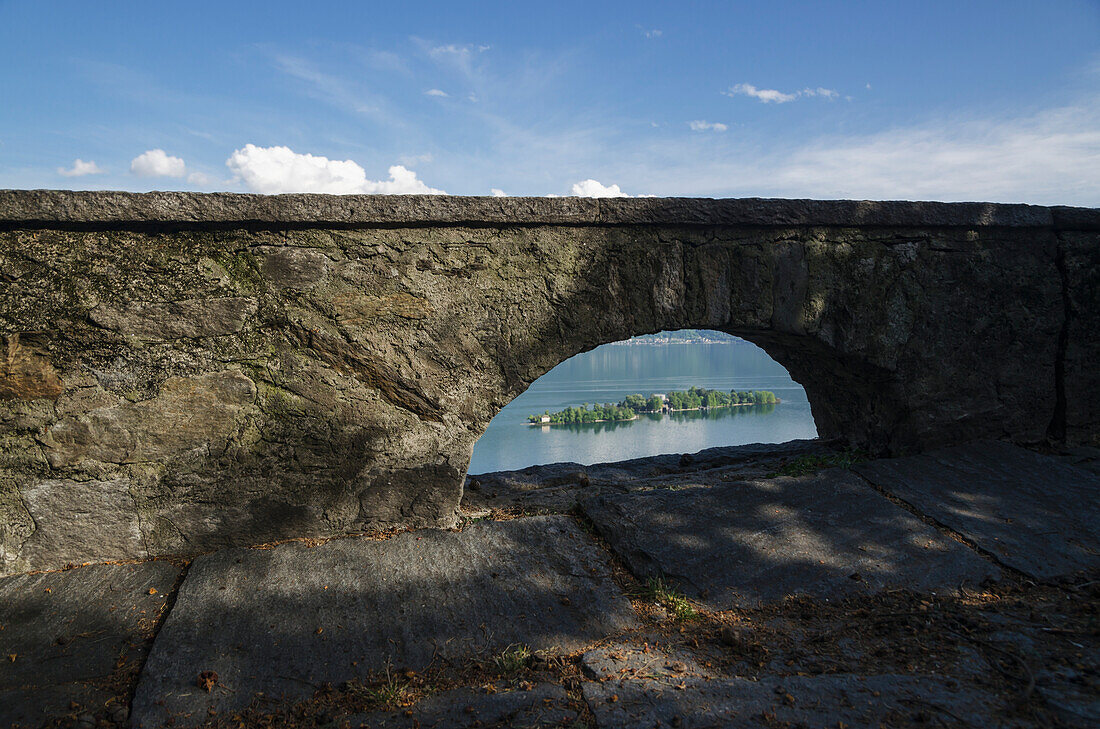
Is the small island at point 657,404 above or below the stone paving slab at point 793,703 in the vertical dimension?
above

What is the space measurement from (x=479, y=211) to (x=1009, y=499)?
2.75 m

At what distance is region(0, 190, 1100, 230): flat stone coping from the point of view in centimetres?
229

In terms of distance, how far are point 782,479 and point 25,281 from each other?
3.24m

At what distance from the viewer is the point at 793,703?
1.68 meters

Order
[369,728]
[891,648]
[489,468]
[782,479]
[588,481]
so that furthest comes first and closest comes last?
[489,468] → [588,481] → [782,479] → [891,648] → [369,728]

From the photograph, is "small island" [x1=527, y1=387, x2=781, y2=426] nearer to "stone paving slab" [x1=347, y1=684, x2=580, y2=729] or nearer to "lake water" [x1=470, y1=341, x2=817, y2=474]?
"lake water" [x1=470, y1=341, x2=817, y2=474]

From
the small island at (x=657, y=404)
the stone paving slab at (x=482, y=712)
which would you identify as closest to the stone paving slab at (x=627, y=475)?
the stone paving slab at (x=482, y=712)

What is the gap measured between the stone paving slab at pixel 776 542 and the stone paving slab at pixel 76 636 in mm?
1688

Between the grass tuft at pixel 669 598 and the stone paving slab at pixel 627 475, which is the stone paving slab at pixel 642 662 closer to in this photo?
the grass tuft at pixel 669 598

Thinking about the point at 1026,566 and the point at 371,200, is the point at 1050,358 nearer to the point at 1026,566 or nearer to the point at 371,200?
the point at 1026,566

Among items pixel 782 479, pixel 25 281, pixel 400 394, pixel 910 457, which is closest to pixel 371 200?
pixel 400 394

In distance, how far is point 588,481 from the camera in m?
3.27

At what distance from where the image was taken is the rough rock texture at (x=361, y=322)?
7.63 ft

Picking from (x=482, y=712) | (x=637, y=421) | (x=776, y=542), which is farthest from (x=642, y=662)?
(x=637, y=421)
